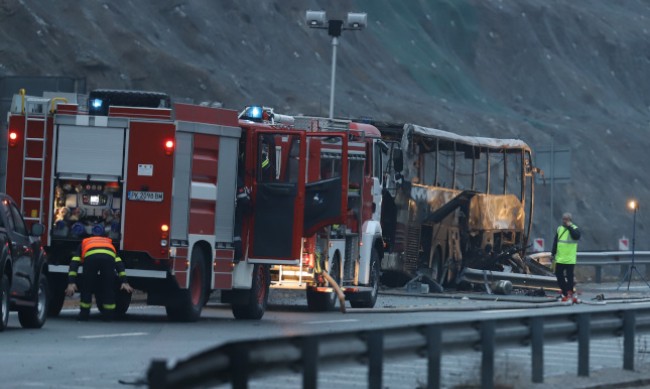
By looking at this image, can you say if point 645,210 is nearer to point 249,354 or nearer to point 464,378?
point 464,378

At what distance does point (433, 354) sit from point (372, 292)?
17.1 meters

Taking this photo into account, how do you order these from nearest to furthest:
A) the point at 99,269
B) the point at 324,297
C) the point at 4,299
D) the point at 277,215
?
the point at 4,299 → the point at 99,269 → the point at 277,215 → the point at 324,297

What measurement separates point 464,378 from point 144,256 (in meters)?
9.98

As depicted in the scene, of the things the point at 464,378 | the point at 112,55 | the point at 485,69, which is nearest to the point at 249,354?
the point at 464,378

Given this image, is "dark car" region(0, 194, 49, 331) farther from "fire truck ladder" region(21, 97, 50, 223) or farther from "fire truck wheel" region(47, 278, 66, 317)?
"fire truck wheel" region(47, 278, 66, 317)

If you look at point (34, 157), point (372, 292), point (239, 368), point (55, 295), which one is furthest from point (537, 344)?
point (372, 292)

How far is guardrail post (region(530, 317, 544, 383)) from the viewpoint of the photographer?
13.1 metres

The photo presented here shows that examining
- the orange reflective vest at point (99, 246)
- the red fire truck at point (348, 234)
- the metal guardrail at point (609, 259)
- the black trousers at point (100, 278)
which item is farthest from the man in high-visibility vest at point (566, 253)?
the orange reflective vest at point (99, 246)

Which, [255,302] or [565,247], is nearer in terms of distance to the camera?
[255,302]

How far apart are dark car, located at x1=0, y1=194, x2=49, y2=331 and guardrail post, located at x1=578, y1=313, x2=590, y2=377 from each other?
25.7 ft

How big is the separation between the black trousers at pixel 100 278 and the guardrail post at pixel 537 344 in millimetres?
9284

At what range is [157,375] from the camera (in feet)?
24.6

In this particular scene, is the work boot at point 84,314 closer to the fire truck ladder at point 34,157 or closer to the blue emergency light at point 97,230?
the blue emergency light at point 97,230

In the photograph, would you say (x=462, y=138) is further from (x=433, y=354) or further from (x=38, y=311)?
(x=433, y=354)
